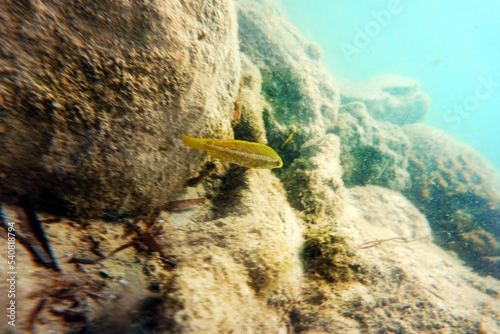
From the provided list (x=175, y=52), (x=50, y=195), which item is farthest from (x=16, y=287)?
(x=175, y=52)

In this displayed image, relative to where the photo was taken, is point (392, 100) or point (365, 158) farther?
point (392, 100)

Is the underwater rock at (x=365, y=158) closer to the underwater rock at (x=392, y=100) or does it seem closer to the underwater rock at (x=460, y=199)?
the underwater rock at (x=460, y=199)

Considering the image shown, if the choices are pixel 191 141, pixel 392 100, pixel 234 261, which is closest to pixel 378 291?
pixel 234 261

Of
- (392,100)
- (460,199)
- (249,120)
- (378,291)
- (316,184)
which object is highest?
(392,100)

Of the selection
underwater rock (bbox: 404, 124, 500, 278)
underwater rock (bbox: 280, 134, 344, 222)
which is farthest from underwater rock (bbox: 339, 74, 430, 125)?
underwater rock (bbox: 280, 134, 344, 222)

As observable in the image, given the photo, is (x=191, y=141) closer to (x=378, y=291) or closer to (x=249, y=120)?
(x=249, y=120)

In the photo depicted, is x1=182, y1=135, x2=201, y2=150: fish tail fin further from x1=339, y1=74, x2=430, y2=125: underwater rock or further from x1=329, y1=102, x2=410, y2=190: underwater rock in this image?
x1=339, y1=74, x2=430, y2=125: underwater rock
